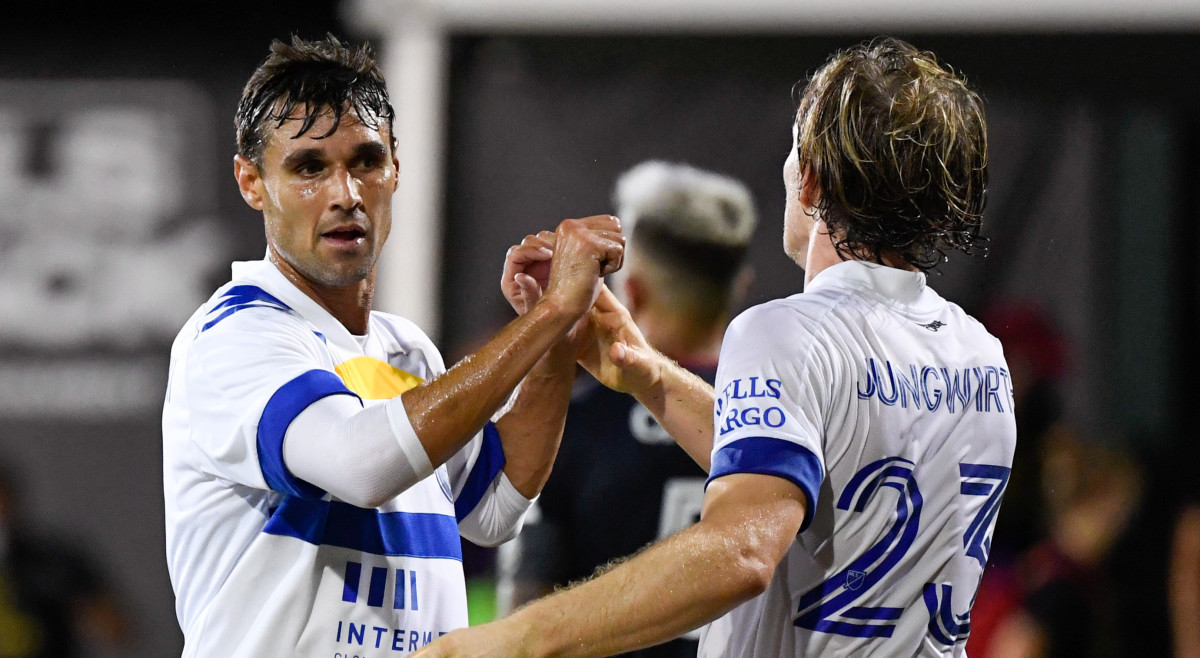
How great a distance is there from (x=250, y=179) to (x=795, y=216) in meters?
1.04

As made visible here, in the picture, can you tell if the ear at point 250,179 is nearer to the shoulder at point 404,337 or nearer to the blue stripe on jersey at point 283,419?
the shoulder at point 404,337

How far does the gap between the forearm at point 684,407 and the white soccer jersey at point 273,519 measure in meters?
0.51

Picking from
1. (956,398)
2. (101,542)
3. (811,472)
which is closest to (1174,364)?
(956,398)

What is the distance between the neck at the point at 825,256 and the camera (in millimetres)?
2115

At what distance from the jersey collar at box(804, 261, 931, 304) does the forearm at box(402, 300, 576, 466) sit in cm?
49

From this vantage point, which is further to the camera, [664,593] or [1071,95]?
[1071,95]

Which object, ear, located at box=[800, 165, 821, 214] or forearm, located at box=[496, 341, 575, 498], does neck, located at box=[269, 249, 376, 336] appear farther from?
ear, located at box=[800, 165, 821, 214]

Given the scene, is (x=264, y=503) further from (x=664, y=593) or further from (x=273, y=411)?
(x=664, y=593)

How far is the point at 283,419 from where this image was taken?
6.62ft

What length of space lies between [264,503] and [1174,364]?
3.64 meters

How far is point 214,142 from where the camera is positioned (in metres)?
4.93

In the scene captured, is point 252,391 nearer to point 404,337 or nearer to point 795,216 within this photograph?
point 404,337

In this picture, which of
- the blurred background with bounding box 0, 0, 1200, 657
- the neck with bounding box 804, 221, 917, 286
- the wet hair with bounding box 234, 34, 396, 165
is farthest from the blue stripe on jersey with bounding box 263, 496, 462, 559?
the blurred background with bounding box 0, 0, 1200, 657

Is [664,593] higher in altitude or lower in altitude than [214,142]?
lower
